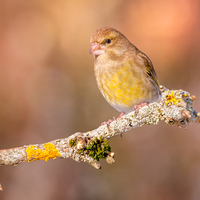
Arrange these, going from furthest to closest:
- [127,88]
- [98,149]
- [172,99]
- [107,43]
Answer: [107,43], [127,88], [98,149], [172,99]

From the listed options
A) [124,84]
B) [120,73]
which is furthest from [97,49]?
[124,84]

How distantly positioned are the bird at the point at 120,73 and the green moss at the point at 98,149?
0.99m

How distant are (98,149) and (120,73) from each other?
1.29 m

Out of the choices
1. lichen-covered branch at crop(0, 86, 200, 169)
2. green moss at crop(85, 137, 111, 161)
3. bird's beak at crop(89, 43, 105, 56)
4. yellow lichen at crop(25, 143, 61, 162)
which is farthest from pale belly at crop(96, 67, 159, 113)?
yellow lichen at crop(25, 143, 61, 162)

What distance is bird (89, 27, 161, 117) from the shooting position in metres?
3.59

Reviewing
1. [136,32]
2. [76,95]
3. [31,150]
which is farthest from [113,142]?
[31,150]

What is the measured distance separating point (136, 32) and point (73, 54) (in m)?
1.43

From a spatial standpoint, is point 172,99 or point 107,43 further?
point 107,43

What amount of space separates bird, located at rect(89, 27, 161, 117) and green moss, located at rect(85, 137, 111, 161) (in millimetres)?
993

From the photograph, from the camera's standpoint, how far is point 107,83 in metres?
3.68

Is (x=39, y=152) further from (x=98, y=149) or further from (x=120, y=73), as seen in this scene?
(x=120, y=73)

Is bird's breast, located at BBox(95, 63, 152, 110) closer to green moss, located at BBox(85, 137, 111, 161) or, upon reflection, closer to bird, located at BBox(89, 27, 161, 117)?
bird, located at BBox(89, 27, 161, 117)

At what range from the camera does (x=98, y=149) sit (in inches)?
105

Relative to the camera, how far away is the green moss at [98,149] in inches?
103
